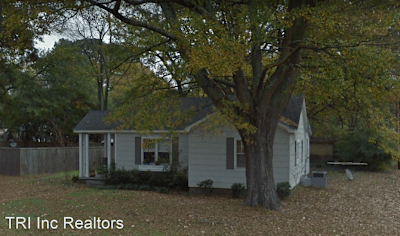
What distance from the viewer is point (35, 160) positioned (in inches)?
968

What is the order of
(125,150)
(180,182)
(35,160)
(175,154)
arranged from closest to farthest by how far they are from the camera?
1. (180,182)
2. (175,154)
3. (125,150)
4. (35,160)

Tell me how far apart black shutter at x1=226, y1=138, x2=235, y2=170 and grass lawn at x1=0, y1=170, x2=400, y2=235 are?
133cm

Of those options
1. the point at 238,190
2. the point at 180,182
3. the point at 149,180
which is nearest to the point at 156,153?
the point at 149,180

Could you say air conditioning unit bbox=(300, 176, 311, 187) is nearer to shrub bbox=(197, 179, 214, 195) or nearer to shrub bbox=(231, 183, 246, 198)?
shrub bbox=(231, 183, 246, 198)

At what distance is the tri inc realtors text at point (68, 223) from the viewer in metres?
9.73

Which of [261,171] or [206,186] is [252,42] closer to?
[261,171]

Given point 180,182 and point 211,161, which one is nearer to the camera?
point 211,161

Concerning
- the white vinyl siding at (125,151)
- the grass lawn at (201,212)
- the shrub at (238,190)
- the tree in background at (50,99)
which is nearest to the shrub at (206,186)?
the grass lawn at (201,212)

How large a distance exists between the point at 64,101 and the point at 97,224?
67.0 feet

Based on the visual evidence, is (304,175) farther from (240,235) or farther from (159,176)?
(240,235)

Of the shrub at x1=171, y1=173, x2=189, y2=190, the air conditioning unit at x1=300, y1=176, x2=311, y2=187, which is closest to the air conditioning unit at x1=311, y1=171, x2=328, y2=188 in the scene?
the air conditioning unit at x1=300, y1=176, x2=311, y2=187

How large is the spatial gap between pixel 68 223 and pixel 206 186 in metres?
6.96

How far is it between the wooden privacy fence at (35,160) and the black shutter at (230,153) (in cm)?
932

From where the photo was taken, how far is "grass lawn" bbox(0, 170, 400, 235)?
9820 mm
